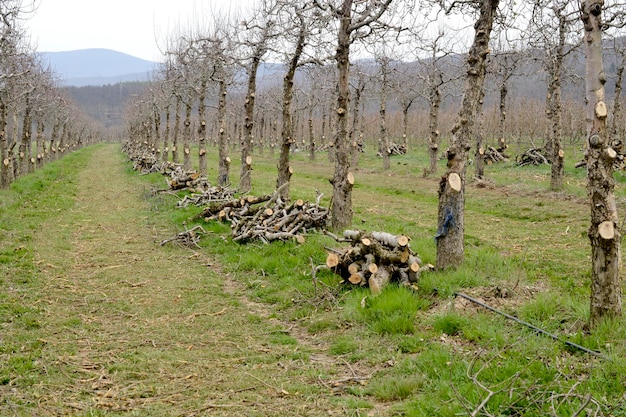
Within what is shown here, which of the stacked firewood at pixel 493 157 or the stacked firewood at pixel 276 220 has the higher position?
the stacked firewood at pixel 493 157

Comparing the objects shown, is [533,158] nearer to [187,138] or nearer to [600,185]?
[187,138]


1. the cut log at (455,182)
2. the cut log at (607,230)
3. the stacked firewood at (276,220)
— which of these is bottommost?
the stacked firewood at (276,220)

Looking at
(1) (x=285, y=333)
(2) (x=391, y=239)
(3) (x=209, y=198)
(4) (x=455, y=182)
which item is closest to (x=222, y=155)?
(3) (x=209, y=198)

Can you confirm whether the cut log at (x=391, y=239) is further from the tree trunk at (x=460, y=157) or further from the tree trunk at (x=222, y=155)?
the tree trunk at (x=222, y=155)

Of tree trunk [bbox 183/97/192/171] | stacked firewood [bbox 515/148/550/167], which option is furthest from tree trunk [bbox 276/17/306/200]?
stacked firewood [bbox 515/148/550/167]

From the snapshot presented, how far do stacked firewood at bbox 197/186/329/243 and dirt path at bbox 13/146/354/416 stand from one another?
1.21m

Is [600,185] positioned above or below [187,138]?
below

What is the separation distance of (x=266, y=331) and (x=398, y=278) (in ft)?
6.92

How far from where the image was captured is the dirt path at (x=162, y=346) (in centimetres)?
455

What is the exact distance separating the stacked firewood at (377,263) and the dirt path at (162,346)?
4.68ft

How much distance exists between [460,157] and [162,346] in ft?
16.3

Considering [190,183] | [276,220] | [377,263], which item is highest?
[190,183]

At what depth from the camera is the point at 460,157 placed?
24.5 feet

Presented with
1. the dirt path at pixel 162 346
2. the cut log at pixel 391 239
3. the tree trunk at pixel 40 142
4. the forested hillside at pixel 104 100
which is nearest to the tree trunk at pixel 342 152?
the cut log at pixel 391 239
